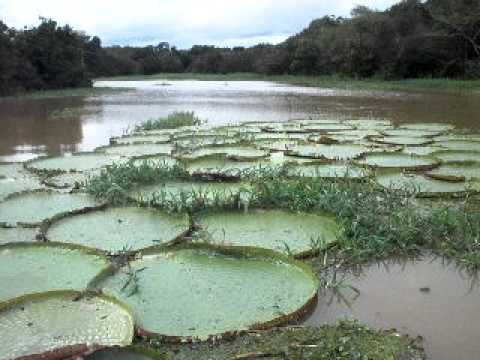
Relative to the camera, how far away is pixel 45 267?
2.54 meters

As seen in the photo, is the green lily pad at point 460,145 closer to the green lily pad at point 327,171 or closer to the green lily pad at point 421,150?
the green lily pad at point 421,150

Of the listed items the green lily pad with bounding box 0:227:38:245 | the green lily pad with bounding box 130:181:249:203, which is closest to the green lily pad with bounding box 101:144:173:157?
the green lily pad with bounding box 130:181:249:203

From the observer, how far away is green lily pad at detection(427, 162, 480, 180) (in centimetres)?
398

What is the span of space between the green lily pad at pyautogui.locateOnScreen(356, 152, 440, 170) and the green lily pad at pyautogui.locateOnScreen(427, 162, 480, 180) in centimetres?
8

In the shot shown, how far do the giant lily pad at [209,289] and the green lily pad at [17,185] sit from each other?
→ 1.86m

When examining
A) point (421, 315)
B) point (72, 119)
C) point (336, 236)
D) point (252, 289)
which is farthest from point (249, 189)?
point (72, 119)

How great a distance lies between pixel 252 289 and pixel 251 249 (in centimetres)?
35

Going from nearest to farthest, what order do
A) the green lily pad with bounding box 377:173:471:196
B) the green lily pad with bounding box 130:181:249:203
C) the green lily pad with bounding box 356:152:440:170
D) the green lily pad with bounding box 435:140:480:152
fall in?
the green lily pad with bounding box 130:181:249:203 < the green lily pad with bounding box 377:173:471:196 < the green lily pad with bounding box 356:152:440:170 < the green lily pad with bounding box 435:140:480:152

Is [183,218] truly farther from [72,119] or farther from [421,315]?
[72,119]

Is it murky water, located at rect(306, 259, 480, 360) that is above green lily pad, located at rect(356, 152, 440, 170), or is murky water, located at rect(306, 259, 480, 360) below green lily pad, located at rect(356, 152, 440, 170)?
below

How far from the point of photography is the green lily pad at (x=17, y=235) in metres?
2.98

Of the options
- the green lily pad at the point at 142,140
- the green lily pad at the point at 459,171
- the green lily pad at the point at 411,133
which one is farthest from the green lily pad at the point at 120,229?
the green lily pad at the point at 411,133

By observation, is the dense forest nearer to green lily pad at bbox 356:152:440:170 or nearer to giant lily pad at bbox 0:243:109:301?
green lily pad at bbox 356:152:440:170

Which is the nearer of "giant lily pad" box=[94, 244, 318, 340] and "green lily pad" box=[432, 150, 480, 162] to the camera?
"giant lily pad" box=[94, 244, 318, 340]
